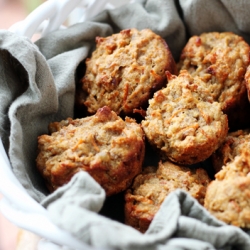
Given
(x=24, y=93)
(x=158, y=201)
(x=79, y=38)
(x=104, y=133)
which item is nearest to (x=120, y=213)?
(x=158, y=201)

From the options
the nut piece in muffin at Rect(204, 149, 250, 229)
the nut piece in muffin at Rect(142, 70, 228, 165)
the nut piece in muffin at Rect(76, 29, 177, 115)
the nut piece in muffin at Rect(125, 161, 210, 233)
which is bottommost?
the nut piece in muffin at Rect(125, 161, 210, 233)

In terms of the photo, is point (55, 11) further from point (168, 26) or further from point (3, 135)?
point (3, 135)

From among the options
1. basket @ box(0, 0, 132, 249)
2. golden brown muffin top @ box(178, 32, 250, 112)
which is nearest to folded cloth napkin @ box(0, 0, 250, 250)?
basket @ box(0, 0, 132, 249)

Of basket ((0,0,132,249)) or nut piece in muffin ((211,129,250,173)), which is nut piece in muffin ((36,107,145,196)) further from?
nut piece in muffin ((211,129,250,173))

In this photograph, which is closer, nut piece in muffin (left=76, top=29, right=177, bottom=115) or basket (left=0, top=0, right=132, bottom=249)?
basket (left=0, top=0, right=132, bottom=249)

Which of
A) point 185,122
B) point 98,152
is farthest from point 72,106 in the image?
point 185,122

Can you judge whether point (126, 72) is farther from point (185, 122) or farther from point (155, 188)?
point (155, 188)

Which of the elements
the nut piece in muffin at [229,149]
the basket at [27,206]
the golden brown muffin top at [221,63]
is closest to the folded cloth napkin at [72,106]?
the basket at [27,206]
